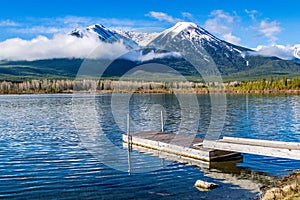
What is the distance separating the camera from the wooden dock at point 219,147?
18.5 metres

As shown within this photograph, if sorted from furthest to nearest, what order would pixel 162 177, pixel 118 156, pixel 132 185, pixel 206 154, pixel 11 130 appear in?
1. pixel 11 130
2. pixel 118 156
3. pixel 206 154
4. pixel 162 177
5. pixel 132 185

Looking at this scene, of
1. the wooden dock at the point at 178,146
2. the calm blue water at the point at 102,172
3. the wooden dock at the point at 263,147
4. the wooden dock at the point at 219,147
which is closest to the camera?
the calm blue water at the point at 102,172

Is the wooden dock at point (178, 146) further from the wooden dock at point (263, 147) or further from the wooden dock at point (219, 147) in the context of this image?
the wooden dock at point (263, 147)

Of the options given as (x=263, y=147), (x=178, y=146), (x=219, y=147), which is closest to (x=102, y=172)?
(x=178, y=146)

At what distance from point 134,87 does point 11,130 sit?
15564cm

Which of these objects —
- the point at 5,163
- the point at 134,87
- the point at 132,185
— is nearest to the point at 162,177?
the point at 132,185

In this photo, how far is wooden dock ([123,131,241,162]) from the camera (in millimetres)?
21172

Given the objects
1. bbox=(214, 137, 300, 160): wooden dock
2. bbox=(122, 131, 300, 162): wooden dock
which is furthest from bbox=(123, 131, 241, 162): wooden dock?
bbox=(214, 137, 300, 160): wooden dock

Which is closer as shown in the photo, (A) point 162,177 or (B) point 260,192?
(B) point 260,192

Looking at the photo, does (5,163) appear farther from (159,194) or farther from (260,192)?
(260,192)

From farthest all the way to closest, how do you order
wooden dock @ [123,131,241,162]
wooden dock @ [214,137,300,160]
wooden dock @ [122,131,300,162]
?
wooden dock @ [123,131,241,162], wooden dock @ [122,131,300,162], wooden dock @ [214,137,300,160]

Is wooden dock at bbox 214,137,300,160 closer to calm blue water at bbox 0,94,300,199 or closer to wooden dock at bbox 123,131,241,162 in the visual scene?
wooden dock at bbox 123,131,241,162

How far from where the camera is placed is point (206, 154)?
21031mm

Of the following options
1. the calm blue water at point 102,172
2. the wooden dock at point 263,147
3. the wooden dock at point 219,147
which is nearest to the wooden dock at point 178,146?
the wooden dock at point 219,147
